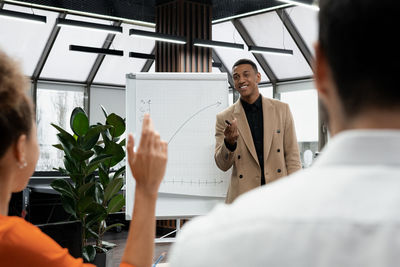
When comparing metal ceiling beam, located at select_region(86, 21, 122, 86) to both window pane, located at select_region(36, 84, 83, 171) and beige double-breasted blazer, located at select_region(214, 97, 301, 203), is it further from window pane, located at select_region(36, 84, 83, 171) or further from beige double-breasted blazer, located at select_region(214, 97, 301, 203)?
beige double-breasted blazer, located at select_region(214, 97, 301, 203)

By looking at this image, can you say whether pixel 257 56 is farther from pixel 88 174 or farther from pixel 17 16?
pixel 88 174

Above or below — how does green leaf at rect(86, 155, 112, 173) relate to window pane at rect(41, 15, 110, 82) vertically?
below

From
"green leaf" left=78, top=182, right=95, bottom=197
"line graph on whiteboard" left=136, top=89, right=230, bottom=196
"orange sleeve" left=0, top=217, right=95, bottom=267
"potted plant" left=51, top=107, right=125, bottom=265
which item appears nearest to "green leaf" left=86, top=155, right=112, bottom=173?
"potted plant" left=51, top=107, right=125, bottom=265

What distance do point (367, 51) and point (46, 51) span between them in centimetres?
859

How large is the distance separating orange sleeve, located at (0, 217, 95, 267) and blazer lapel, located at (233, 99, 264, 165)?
224cm

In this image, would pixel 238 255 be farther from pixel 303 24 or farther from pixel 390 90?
pixel 303 24

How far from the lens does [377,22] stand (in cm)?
45

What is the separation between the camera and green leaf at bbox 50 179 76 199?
10.7 ft

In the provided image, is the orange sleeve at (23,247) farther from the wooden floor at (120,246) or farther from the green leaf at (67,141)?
the wooden floor at (120,246)

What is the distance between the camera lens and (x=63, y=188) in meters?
3.28

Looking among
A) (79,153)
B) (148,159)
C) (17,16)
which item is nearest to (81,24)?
(17,16)

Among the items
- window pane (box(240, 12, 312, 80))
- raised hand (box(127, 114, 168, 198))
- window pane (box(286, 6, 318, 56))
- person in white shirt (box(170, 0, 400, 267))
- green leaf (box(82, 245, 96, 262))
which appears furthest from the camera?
window pane (box(240, 12, 312, 80))

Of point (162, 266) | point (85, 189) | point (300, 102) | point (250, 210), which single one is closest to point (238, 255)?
point (250, 210)

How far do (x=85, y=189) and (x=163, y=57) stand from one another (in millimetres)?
4306
